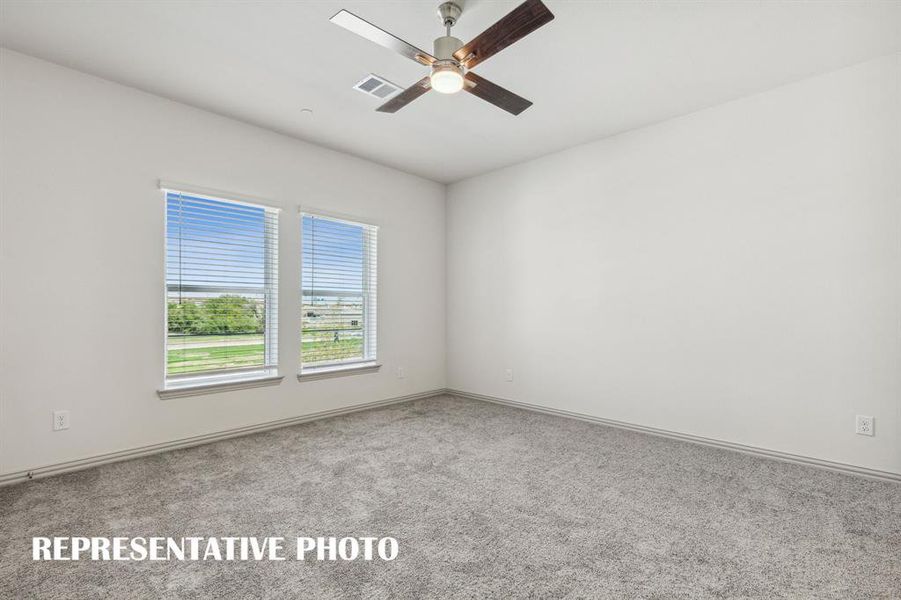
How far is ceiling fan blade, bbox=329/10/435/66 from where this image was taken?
193 centimetres

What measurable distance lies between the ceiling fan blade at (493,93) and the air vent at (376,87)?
81 centimetres

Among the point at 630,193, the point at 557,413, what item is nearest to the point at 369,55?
the point at 630,193

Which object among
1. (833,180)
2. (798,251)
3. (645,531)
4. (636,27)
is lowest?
(645,531)

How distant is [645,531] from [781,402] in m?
1.81

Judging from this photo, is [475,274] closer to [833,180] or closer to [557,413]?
[557,413]

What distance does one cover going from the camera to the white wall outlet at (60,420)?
9.10 ft

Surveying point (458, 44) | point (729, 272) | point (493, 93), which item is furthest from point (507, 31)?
point (729, 272)

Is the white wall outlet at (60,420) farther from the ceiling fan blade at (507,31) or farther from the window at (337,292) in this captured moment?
the ceiling fan blade at (507,31)

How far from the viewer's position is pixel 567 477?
274cm

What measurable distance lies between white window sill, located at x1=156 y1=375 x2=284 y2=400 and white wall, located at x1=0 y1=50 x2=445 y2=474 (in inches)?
2.1

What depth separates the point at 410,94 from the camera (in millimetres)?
2619

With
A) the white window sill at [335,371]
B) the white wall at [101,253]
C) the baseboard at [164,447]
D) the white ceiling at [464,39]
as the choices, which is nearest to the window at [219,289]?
the white wall at [101,253]

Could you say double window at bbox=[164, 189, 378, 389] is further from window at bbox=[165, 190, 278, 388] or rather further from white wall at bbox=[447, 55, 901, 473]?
white wall at bbox=[447, 55, 901, 473]

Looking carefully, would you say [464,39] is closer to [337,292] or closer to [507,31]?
[507,31]
